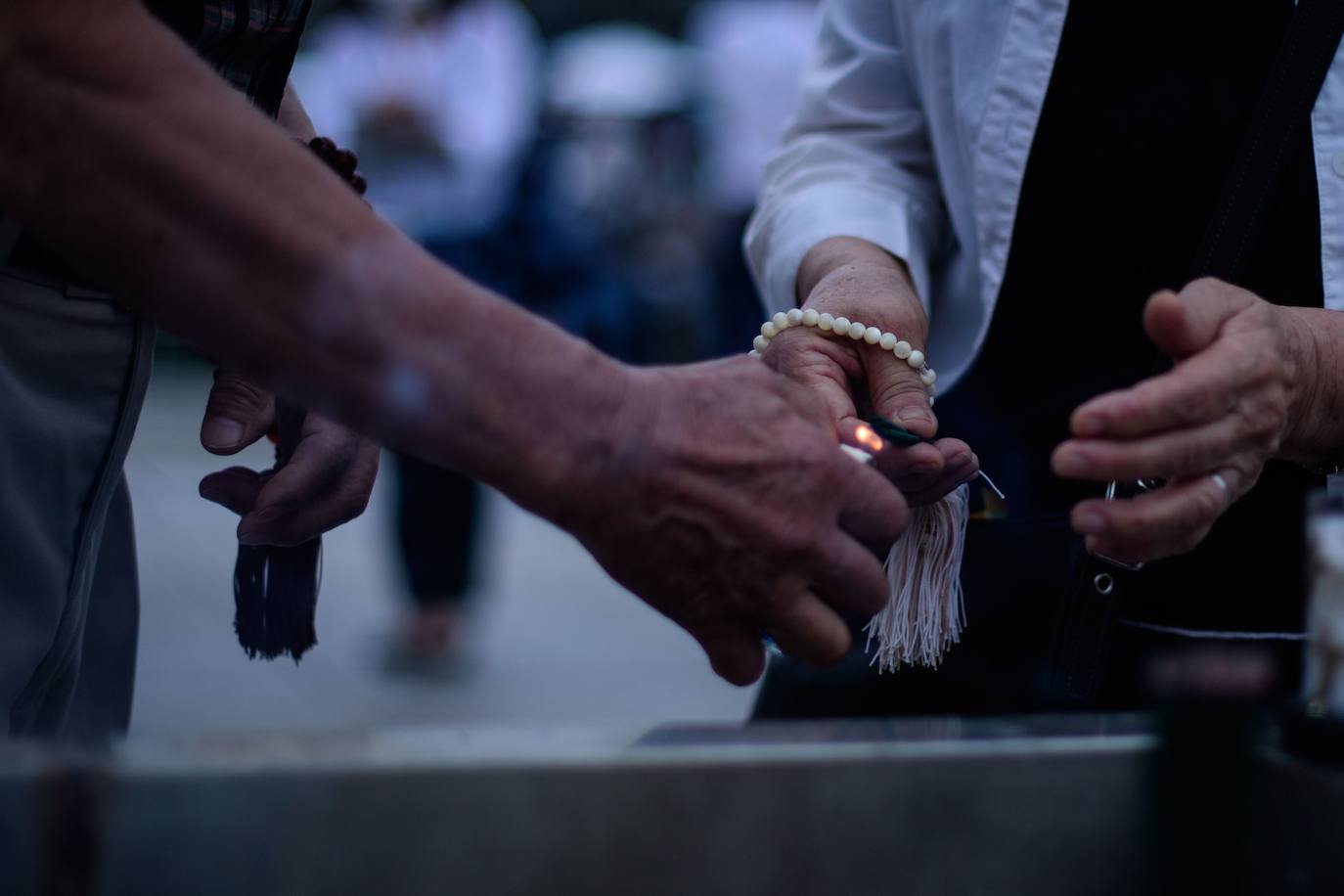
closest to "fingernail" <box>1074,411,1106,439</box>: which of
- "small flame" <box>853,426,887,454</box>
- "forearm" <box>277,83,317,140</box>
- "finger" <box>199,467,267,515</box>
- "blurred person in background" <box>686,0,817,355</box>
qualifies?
"small flame" <box>853,426,887,454</box>

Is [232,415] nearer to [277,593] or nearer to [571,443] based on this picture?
[277,593]

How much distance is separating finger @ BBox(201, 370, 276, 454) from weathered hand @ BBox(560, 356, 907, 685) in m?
0.61

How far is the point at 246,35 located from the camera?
4.16ft

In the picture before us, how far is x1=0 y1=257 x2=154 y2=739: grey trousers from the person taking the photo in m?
1.19

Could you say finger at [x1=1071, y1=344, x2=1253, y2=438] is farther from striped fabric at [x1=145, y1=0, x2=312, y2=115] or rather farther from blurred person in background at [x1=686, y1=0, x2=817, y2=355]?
blurred person in background at [x1=686, y1=0, x2=817, y2=355]

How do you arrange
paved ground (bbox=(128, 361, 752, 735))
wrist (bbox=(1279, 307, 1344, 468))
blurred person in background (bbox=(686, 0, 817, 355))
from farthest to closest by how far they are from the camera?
1. blurred person in background (bbox=(686, 0, 817, 355))
2. paved ground (bbox=(128, 361, 752, 735))
3. wrist (bbox=(1279, 307, 1344, 468))

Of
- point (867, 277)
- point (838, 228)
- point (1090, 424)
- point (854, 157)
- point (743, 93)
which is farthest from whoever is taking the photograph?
point (743, 93)

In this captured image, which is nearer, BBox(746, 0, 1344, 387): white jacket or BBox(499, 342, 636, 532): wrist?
BBox(499, 342, 636, 532): wrist

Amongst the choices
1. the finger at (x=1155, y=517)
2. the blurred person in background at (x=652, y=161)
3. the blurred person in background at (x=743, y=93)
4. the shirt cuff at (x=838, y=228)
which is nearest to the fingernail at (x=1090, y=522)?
the finger at (x=1155, y=517)

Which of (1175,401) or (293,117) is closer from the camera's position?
(1175,401)

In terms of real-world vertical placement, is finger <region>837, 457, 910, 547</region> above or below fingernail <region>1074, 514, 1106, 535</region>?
below

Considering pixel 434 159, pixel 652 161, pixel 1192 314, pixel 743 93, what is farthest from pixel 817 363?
pixel 652 161

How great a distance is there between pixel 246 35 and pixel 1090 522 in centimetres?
101

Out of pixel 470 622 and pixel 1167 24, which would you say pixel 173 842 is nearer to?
pixel 1167 24
